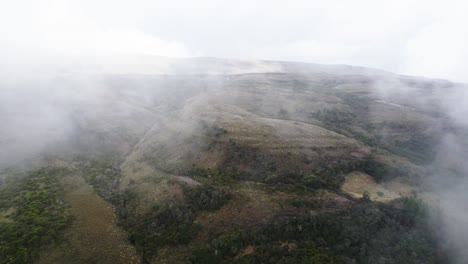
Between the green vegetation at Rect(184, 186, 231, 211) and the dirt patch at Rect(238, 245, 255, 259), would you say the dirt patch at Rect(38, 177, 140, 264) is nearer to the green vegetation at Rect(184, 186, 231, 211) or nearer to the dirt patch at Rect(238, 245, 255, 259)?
the green vegetation at Rect(184, 186, 231, 211)

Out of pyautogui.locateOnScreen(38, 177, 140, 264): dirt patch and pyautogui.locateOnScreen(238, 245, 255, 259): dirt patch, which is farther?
pyautogui.locateOnScreen(38, 177, 140, 264): dirt patch

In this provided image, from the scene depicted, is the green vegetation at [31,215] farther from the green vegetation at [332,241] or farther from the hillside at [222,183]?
the green vegetation at [332,241]

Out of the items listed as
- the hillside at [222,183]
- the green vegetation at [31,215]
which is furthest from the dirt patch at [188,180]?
the green vegetation at [31,215]

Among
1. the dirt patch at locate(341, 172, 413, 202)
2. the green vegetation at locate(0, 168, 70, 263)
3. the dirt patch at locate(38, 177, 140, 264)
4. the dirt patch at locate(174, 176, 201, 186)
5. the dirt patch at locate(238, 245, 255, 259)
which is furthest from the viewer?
the dirt patch at locate(174, 176, 201, 186)

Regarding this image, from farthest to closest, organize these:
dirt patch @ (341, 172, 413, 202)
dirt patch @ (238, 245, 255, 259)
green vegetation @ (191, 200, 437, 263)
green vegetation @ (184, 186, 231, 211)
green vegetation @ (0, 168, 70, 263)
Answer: dirt patch @ (341, 172, 413, 202), green vegetation @ (184, 186, 231, 211), dirt patch @ (238, 245, 255, 259), green vegetation @ (0, 168, 70, 263), green vegetation @ (191, 200, 437, 263)

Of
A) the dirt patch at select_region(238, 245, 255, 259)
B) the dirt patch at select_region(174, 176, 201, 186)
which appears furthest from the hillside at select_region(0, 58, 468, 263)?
the dirt patch at select_region(174, 176, 201, 186)

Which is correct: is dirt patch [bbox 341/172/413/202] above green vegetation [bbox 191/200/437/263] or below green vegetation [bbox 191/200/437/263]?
below

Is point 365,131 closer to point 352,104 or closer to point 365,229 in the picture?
point 352,104

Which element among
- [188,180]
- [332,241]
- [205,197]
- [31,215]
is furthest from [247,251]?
[31,215]
